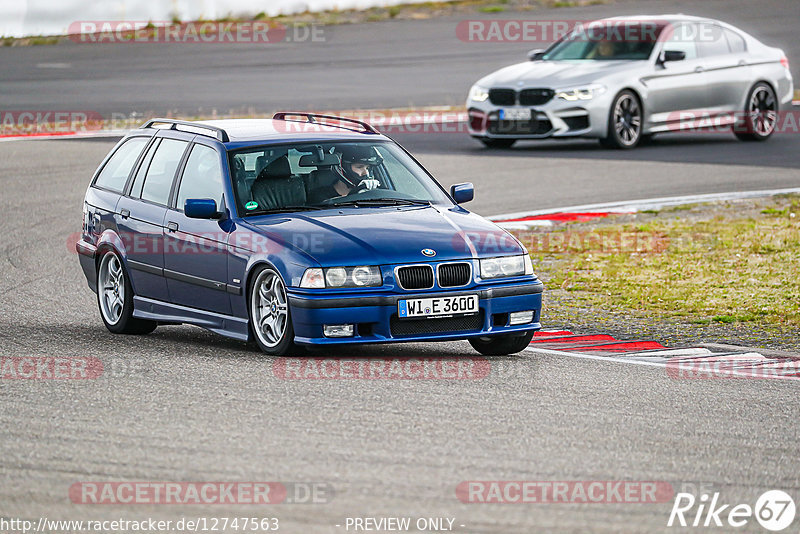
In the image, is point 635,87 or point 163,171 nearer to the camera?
point 163,171

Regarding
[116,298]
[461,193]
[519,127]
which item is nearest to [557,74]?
[519,127]

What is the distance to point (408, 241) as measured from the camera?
890cm

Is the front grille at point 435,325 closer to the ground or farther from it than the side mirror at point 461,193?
closer to the ground

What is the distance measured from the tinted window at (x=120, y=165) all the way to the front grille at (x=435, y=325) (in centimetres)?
289

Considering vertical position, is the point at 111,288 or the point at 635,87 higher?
the point at 635,87

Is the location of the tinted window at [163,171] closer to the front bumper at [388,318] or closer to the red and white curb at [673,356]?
the front bumper at [388,318]

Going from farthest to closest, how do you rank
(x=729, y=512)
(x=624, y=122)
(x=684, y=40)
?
(x=684, y=40) < (x=624, y=122) < (x=729, y=512)

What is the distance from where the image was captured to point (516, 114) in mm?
20781

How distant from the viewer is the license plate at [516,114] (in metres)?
20.7

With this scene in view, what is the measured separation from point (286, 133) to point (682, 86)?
12425 millimetres

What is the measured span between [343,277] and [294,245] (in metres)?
0.38

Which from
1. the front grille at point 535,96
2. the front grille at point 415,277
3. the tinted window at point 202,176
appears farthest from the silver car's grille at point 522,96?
the front grille at point 415,277

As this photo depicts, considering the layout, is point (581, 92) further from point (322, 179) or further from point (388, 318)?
point (388, 318)

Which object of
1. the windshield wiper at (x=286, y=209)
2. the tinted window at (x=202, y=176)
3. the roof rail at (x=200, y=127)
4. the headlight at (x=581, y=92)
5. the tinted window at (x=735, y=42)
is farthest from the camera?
the tinted window at (x=735, y=42)
